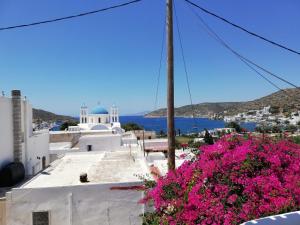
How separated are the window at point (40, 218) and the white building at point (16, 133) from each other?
183 inches

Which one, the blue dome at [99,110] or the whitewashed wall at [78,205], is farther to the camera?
the blue dome at [99,110]

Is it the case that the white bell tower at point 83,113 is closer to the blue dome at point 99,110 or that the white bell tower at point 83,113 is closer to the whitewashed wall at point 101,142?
the blue dome at point 99,110

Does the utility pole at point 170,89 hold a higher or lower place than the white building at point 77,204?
higher

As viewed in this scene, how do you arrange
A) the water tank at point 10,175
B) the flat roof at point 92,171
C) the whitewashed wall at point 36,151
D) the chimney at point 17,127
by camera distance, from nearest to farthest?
the flat roof at point 92,171 < the water tank at point 10,175 < the chimney at point 17,127 < the whitewashed wall at point 36,151

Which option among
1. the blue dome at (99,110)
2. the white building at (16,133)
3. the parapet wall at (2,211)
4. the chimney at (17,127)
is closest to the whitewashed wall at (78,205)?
the parapet wall at (2,211)

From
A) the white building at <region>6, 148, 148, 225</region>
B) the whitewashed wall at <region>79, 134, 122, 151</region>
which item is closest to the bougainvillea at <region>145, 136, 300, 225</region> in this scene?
the white building at <region>6, 148, 148, 225</region>

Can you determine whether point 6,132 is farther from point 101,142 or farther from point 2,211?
point 101,142

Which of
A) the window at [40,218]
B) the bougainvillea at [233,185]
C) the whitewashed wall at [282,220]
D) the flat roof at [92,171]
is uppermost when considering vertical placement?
the bougainvillea at [233,185]

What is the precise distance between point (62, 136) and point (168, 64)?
1414 inches

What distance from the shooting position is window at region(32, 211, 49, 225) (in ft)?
44.0

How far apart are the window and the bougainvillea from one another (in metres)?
6.86

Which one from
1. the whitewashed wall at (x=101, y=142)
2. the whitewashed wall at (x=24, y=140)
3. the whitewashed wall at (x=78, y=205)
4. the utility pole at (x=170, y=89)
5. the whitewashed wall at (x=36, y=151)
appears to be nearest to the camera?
the utility pole at (x=170, y=89)

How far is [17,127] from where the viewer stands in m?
18.6

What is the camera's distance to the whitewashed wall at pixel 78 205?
1330 centimetres
